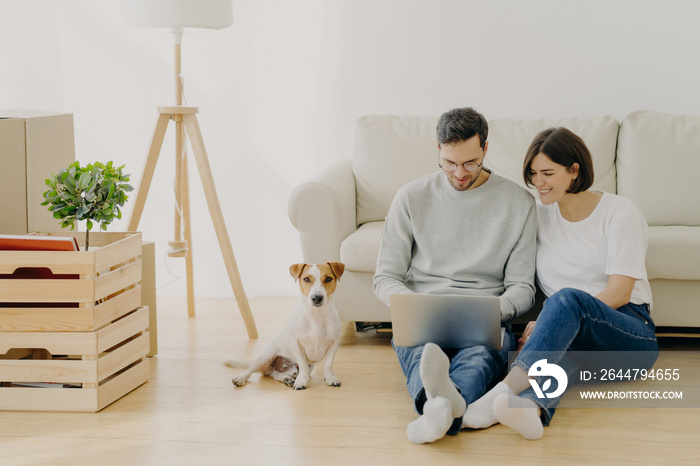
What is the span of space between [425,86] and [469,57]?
0.25 meters

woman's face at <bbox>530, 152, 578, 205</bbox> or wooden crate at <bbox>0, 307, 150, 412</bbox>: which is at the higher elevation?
woman's face at <bbox>530, 152, 578, 205</bbox>

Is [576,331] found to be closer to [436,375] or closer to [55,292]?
[436,375]

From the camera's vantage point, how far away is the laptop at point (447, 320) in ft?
6.46

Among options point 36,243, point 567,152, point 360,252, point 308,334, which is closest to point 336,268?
point 308,334

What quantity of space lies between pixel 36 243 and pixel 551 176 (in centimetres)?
155

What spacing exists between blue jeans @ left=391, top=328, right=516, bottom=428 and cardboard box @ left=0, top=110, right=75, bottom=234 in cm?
137

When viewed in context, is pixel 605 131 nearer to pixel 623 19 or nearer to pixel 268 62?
pixel 623 19

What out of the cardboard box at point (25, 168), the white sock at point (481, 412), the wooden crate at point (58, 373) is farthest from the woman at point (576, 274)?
the cardboard box at point (25, 168)

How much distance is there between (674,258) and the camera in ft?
8.26

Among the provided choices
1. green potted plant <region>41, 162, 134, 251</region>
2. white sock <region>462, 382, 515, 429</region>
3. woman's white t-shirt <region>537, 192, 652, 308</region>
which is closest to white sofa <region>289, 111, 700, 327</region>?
woman's white t-shirt <region>537, 192, 652, 308</region>

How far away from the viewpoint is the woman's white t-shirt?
210cm

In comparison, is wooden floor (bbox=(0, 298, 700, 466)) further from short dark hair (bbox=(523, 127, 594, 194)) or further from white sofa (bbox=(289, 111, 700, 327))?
short dark hair (bbox=(523, 127, 594, 194))

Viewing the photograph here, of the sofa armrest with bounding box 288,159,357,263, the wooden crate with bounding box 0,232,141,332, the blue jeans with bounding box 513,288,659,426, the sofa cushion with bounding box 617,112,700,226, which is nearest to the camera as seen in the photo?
the blue jeans with bounding box 513,288,659,426

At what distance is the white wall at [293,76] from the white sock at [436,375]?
1.96m
